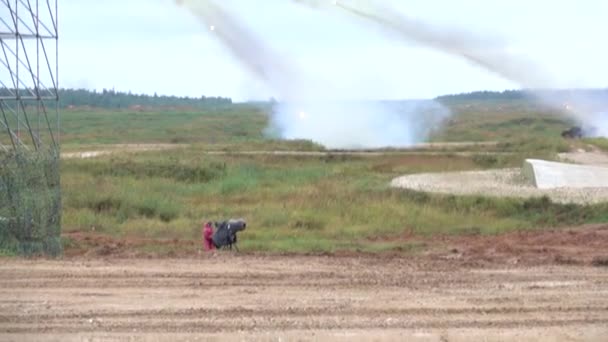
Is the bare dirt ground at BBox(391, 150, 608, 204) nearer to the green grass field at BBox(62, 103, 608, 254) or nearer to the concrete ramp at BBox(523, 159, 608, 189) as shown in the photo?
the concrete ramp at BBox(523, 159, 608, 189)

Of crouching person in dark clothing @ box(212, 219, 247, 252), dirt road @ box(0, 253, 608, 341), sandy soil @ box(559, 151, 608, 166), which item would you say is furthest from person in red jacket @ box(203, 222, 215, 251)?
sandy soil @ box(559, 151, 608, 166)

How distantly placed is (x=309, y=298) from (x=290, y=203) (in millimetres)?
14785

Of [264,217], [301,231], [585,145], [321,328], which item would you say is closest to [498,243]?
[301,231]

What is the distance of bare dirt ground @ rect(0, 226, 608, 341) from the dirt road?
0.05 feet

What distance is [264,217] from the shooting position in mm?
26750

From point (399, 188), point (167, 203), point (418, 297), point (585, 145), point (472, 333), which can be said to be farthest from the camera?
point (585, 145)

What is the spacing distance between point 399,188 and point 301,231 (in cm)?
638

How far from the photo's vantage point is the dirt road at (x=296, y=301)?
12469mm

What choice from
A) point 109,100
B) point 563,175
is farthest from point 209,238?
point 109,100

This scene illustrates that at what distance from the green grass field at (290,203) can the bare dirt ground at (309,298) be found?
12.4 ft

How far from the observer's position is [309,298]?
1452cm

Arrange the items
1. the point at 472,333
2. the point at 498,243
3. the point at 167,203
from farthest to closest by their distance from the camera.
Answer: the point at 167,203 < the point at 498,243 < the point at 472,333

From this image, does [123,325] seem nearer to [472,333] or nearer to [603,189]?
[472,333]

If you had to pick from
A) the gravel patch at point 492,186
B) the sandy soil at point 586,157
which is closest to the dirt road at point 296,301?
the gravel patch at point 492,186
